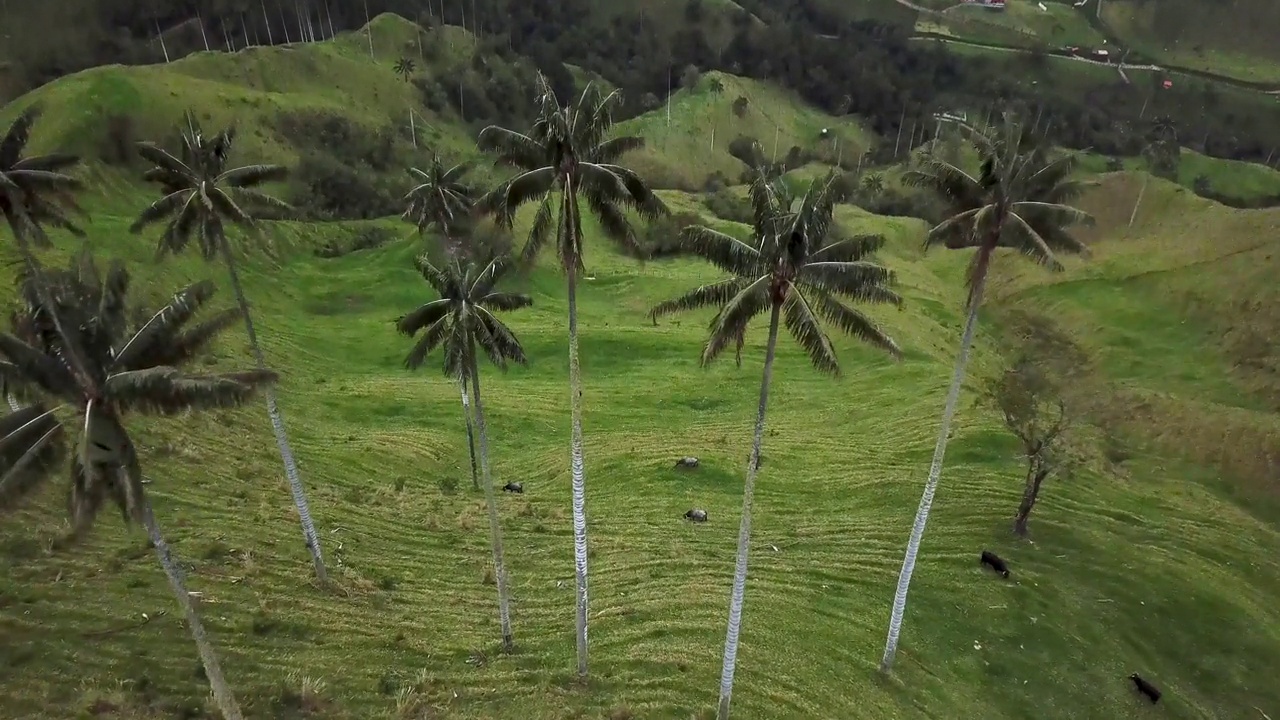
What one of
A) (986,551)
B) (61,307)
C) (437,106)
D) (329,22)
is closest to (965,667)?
(986,551)

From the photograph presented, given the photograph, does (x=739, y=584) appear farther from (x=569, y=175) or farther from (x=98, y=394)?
(x=98, y=394)

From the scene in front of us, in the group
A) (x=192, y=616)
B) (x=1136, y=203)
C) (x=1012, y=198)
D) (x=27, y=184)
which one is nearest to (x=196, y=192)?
(x=27, y=184)

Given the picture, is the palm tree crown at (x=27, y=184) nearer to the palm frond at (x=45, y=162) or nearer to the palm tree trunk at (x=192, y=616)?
the palm frond at (x=45, y=162)

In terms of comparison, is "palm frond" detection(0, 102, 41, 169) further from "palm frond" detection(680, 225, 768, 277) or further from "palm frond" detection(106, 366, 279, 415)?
"palm frond" detection(680, 225, 768, 277)

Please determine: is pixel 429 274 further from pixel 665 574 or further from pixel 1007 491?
pixel 1007 491

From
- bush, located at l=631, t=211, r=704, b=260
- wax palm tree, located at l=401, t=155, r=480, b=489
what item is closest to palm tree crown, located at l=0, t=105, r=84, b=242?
wax palm tree, located at l=401, t=155, r=480, b=489

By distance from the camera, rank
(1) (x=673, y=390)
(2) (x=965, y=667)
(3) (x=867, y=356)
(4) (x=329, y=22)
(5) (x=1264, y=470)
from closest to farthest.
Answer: (2) (x=965, y=667) < (5) (x=1264, y=470) < (1) (x=673, y=390) < (3) (x=867, y=356) < (4) (x=329, y=22)
